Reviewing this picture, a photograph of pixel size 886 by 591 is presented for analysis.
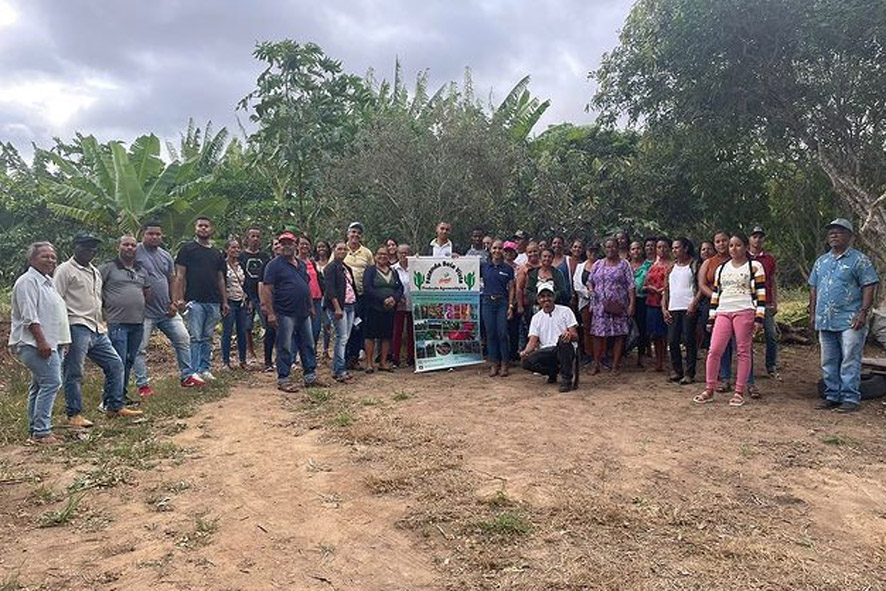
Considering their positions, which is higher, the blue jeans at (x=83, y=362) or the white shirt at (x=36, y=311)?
the white shirt at (x=36, y=311)

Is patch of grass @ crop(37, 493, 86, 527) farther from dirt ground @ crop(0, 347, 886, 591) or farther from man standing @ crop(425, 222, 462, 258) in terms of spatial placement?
man standing @ crop(425, 222, 462, 258)

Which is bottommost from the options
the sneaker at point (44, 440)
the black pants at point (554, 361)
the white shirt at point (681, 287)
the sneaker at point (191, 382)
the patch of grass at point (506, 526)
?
the patch of grass at point (506, 526)

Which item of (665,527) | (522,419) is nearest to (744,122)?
(522,419)

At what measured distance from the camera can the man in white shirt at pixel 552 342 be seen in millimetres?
6914

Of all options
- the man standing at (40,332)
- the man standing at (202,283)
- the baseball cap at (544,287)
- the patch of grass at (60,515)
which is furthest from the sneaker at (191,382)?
the baseball cap at (544,287)

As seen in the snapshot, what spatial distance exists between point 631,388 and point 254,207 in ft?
38.6

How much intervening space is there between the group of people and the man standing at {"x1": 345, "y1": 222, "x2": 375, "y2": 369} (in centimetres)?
2

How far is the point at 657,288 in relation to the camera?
7543 millimetres

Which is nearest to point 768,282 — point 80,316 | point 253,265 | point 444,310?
point 444,310

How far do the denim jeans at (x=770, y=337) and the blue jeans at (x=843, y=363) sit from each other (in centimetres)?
102

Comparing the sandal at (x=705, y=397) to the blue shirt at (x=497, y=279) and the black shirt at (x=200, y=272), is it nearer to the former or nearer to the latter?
the blue shirt at (x=497, y=279)

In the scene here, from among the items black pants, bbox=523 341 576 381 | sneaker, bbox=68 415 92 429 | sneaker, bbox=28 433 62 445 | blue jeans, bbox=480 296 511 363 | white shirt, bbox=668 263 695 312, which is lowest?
sneaker, bbox=28 433 62 445

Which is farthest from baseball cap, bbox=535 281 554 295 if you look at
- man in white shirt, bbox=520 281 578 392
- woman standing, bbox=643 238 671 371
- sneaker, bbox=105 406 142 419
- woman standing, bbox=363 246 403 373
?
sneaker, bbox=105 406 142 419

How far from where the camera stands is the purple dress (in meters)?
7.41
